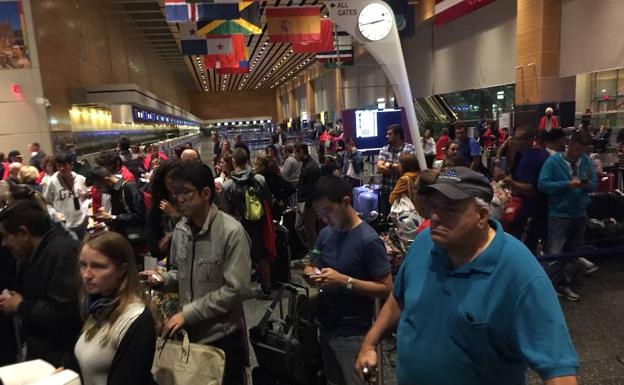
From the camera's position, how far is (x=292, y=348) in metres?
2.69

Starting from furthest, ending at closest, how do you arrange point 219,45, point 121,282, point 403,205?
point 219,45
point 403,205
point 121,282

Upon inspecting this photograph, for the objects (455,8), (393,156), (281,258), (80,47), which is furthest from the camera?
(80,47)

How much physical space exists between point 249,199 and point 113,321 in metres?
3.14

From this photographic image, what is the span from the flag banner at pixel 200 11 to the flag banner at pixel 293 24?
3048 mm

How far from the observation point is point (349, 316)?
8.07ft

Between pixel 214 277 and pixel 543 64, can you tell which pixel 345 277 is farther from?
pixel 543 64

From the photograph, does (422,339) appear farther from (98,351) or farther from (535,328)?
(98,351)

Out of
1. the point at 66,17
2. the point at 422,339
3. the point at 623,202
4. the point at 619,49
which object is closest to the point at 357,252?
the point at 422,339

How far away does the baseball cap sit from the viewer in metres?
1.55

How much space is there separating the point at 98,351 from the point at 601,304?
4.94m

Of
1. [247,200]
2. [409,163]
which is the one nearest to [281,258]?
[247,200]

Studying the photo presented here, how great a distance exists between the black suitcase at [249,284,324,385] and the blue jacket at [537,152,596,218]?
3.16m

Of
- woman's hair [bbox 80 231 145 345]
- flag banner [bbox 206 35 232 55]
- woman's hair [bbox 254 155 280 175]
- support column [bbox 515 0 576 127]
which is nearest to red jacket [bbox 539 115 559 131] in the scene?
support column [bbox 515 0 576 127]

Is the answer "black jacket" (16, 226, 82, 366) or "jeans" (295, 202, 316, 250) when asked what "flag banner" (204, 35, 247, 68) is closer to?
"jeans" (295, 202, 316, 250)
